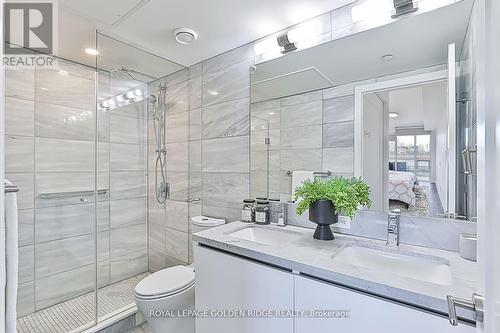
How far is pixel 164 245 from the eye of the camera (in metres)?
2.56

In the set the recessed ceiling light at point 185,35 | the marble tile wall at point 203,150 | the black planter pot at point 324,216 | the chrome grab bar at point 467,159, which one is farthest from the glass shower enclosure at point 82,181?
the chrome grab bar at point 467,159

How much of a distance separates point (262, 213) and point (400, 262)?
0.87 meters

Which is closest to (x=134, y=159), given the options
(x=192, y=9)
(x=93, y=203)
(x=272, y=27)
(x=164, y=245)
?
(x=93, y=203)

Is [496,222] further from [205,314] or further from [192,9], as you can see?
[192,9]

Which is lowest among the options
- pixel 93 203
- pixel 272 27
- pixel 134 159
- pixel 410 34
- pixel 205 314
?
pixel 205 314

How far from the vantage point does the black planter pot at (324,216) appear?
1380 millimetres

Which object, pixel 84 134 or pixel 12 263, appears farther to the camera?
pixel 84 134

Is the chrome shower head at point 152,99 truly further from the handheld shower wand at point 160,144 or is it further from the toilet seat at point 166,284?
the toilet seat at point 166,284

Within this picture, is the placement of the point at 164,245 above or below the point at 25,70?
below

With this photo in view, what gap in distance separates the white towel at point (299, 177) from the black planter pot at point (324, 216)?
0.98 feet

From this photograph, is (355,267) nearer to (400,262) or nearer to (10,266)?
(400,262)

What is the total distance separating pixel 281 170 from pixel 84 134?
6.17ft
